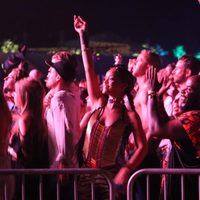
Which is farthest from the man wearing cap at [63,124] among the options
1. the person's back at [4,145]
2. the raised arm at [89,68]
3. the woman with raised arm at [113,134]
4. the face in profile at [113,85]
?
the person's back at [4,145]

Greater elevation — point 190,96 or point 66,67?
point 66,67

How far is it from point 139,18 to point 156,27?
1.98 meters

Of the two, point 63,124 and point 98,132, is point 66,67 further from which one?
point 98,132

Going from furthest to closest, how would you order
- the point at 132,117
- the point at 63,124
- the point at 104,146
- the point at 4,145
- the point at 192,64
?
the point at 192,64 < the point at 63,124 < the point at 132,117 < the point at 104,146 < the point at 4,145

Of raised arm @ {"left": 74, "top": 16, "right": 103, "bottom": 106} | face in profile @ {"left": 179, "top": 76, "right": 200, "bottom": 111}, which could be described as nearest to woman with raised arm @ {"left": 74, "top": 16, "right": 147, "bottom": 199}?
face in profile @ {"left": 179, "top": 76, "right": 200, "bottom": 111}

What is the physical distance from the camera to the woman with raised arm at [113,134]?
6.32 m

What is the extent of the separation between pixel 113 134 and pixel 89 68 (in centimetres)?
123

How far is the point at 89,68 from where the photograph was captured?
291 inches

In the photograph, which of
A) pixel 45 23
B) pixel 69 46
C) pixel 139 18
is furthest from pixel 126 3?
pixel 69 46

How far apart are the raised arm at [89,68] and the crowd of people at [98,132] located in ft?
0.03

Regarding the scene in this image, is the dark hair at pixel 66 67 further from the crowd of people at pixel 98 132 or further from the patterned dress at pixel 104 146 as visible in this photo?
the patterned dress at pixel 104 146

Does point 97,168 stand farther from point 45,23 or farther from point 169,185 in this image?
point 45,23

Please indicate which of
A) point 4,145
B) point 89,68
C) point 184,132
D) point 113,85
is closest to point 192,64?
point 89,68

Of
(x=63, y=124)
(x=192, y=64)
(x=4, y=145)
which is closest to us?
(x=4, y=145)
